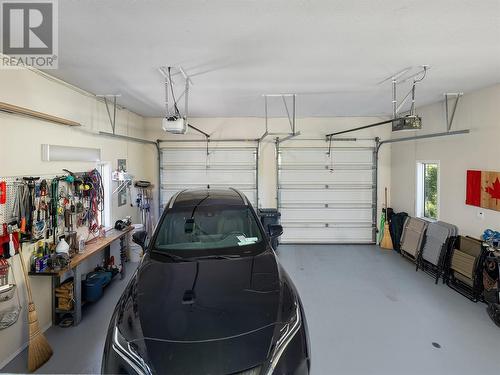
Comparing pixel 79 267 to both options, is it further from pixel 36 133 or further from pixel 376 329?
pixel 376 329

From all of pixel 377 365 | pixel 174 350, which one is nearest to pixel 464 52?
pixel 377 365

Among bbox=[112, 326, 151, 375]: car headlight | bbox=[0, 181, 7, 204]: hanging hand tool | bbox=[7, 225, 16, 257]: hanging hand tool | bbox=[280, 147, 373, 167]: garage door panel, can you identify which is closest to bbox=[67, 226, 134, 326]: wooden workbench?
bbox=[7, 225, 16, 257]: hanging hand tool

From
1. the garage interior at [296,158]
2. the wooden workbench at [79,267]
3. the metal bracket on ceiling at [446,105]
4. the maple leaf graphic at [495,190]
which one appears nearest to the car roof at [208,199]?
A: the garage interior at [296,158]

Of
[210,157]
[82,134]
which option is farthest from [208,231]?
[210,157]

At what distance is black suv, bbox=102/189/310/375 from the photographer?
1.49 meters

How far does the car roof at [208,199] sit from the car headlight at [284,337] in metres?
1.49

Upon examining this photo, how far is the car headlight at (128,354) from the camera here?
4.81 feet

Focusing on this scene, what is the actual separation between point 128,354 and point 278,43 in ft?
8.81

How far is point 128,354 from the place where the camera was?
5.05 ft

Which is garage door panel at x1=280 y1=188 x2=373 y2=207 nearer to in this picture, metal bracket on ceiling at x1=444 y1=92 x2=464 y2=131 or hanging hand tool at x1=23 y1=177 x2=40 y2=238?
metal bracket on ceiling at x1=444 y1=92 x2=464 y2=131

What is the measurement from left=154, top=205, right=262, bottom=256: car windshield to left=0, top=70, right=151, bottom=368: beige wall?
167 cm

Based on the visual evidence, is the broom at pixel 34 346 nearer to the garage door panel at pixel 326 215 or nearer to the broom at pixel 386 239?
the garage door panel at pixel 326 215

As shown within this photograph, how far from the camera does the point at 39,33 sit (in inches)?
86.4

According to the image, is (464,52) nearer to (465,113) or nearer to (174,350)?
(465,113)
